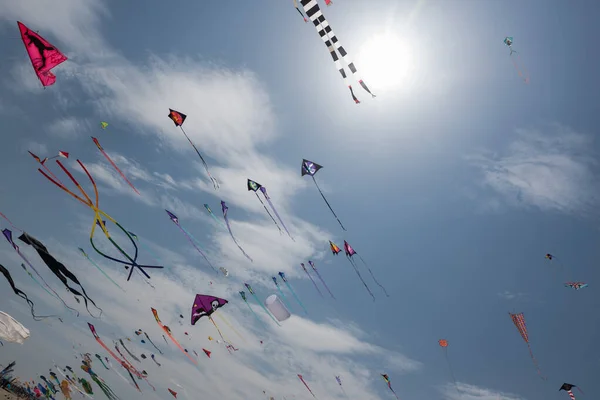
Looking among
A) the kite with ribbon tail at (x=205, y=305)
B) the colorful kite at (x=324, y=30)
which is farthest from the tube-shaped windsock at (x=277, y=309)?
the colorful kite at (x=324, y=30)

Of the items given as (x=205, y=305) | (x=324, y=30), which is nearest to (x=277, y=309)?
(x=205, y=305)

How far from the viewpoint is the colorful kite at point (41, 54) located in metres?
8.79

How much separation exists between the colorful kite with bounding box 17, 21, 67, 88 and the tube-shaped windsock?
1569 centimetres

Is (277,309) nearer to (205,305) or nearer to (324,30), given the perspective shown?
(205,305)

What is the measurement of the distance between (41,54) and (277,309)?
16.8 m

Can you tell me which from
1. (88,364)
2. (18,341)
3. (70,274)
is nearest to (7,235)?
(18,341)

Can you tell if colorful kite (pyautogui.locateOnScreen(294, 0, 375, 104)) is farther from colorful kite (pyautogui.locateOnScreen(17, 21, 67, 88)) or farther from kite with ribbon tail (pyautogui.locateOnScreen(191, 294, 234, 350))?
kite with ribbon tail (pyautogui.locateOnScreen(191, 294, 234, 350))

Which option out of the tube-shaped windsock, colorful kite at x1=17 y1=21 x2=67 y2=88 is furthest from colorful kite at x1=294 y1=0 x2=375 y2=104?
the tube-shaped windsock

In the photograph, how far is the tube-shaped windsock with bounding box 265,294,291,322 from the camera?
17969 mm

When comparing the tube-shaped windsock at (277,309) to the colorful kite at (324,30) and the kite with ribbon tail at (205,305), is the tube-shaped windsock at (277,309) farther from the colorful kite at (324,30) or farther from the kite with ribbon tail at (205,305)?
the colorful kite at (324,30)

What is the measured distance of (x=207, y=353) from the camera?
3012 centimetres

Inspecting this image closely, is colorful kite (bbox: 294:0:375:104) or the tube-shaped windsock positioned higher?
colorful kite (bbox: 294:0:375:104)

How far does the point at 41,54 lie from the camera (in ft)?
29.4

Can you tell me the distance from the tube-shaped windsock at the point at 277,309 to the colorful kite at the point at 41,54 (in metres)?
15.7
